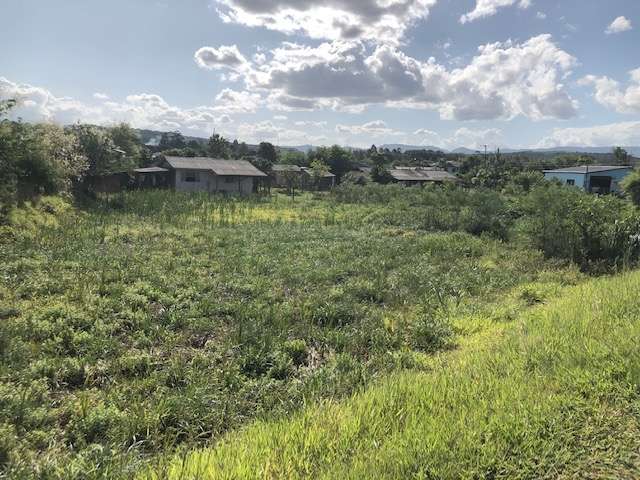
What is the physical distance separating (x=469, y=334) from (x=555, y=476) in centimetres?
429

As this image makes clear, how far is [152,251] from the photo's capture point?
11.9m

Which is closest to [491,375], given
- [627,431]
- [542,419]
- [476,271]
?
[542,419]

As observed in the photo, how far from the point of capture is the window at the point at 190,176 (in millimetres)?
38500

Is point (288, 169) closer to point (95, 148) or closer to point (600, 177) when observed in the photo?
point (95, 148)

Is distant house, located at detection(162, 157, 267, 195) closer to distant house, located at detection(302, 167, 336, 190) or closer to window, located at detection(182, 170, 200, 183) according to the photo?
window, located at detection(182, 170, 200, 183)

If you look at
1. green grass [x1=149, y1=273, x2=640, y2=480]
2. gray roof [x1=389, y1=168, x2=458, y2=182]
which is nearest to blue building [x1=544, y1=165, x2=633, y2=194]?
gray roof [x1=389, y1=168, x2=458, y2=182]

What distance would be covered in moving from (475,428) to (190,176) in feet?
126

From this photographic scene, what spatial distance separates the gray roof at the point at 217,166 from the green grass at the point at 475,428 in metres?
35.9

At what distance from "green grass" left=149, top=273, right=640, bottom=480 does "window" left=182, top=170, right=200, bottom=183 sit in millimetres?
37006

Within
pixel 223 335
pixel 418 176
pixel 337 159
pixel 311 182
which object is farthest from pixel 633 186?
pixel 337 159

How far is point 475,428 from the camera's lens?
312cm

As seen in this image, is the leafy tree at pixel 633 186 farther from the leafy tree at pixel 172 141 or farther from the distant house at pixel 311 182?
the leafy tree at pixel 172 141

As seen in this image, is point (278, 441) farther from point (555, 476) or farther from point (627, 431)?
point (627, 431)

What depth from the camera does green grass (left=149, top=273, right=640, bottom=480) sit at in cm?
279
